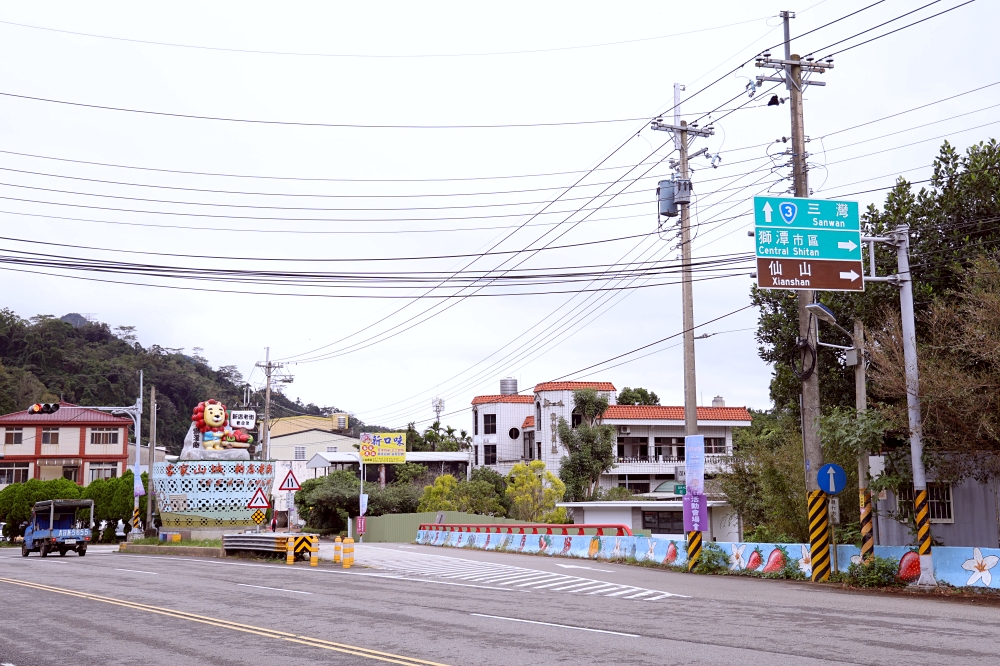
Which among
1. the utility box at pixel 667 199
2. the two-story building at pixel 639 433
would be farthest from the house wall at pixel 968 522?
the two-story building at pixel 639 433

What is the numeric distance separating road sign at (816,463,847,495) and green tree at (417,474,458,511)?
4030cm

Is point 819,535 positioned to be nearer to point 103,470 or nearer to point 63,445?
point 63,445

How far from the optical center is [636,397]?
79.2 metres

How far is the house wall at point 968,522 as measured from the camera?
22.0 m

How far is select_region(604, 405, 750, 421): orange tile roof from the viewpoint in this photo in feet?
208

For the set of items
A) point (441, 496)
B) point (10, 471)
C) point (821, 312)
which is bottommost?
point (441, 496)

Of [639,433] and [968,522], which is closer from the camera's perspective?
[968,522]

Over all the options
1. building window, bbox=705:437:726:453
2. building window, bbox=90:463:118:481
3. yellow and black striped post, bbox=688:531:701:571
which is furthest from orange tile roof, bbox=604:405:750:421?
building window, bbox=90:463:118:481

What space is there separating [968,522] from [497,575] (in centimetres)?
1194

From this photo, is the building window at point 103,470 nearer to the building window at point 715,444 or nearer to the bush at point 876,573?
the building window at point 715,444

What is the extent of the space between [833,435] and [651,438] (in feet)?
140

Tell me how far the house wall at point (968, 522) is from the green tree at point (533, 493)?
1269 inches

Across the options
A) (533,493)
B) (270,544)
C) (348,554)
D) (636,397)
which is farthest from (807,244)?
(636,397)

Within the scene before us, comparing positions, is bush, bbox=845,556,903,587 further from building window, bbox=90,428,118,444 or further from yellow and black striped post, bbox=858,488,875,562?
building window, bbox=90,428,118,444
